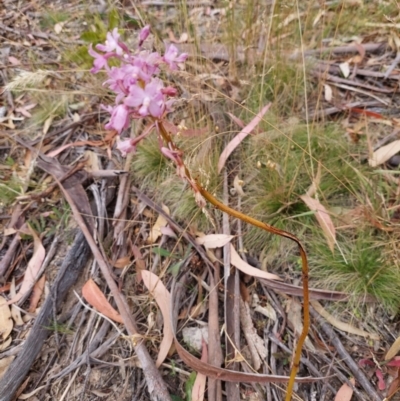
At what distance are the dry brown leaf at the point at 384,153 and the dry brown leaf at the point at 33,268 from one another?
1.41 m

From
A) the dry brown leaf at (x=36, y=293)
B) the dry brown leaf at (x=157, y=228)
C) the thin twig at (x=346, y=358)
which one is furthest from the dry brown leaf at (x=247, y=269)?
the dry brown leaf at (x=36, y=293)

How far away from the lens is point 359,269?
4.63ft

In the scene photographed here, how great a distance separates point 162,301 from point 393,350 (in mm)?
777

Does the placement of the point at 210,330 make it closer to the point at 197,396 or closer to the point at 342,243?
the point at 197,396

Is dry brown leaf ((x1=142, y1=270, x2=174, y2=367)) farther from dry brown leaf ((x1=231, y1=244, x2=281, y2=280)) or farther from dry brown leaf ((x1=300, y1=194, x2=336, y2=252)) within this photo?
dry brown leaf ((x1=300, y1=194, x2=336, y2=252))

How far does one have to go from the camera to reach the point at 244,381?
128 centimetres

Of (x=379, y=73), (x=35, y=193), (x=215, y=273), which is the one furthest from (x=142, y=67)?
(x=379, y=73)

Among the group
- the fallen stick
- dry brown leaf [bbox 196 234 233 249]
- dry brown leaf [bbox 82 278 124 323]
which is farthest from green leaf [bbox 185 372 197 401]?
the fallen stick

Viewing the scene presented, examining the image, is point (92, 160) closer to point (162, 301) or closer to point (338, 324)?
point (162, 301)

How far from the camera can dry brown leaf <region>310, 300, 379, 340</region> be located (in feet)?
4.44

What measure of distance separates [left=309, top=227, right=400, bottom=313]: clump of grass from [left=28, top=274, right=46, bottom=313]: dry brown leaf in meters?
1.05

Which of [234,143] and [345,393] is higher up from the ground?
[234,143]

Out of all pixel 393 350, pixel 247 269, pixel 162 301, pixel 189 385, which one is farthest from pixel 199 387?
pixel 393 350

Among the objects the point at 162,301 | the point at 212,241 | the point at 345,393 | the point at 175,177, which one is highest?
the point at 175,177
